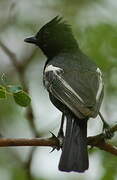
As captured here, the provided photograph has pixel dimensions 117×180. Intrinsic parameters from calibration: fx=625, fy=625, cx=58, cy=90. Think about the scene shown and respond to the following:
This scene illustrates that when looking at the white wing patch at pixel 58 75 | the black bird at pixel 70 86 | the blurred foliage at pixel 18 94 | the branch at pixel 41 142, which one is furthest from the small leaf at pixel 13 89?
the white wing patch at pixel 58 75

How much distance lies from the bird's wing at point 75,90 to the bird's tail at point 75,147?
0.18 metres

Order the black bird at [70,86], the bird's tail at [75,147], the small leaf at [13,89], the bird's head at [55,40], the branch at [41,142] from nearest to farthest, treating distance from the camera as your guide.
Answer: the branch at [41,142] → the small leaf at [13,89] → the bird's tail at [75,147] → the black bird at [70,86] → the bird's head at [55,40]

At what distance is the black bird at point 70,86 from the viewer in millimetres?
4453

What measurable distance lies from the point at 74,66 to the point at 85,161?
4.51ft

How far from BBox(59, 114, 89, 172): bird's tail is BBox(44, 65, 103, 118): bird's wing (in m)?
0.18

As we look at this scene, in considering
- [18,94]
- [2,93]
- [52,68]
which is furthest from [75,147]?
[52,68]

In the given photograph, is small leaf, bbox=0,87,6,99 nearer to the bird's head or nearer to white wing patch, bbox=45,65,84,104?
white wing patch, bbox=45,65,84,104

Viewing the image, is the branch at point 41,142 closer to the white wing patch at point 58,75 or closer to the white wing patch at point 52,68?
the white wing patch at point 58,75

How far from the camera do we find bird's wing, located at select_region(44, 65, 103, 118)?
14.7 ft

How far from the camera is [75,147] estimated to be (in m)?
4.56

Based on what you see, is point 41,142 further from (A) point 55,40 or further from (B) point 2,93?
(A) point 55,40

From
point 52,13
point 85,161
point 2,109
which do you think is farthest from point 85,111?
point 52,13

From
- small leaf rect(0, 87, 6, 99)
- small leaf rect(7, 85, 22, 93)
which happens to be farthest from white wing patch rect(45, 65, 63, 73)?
small leaf rect(0, 87, 6, 99)

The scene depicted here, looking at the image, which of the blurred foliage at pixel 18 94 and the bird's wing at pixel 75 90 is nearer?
the blurred foliage at pixel 18 94
